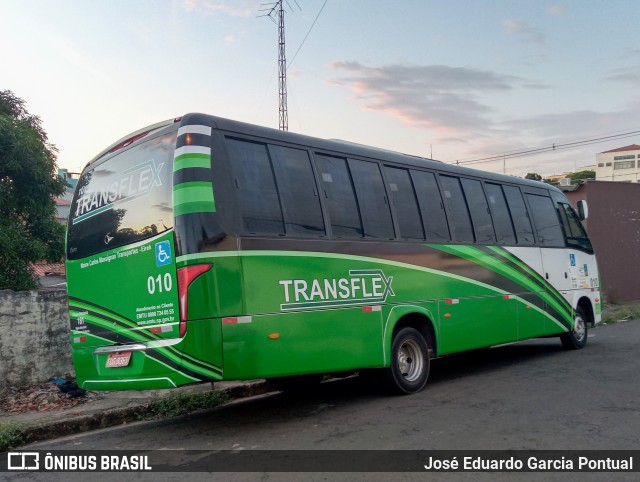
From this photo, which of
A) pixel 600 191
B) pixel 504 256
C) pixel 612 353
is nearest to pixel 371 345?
pixel 504 256

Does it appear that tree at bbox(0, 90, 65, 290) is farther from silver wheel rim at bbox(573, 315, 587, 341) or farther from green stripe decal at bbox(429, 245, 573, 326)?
silver wheel rim at bbox(573, 315, 587, 341)

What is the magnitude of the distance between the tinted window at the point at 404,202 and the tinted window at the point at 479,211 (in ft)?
4.88

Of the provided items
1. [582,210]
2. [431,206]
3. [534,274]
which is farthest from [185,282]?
[582,210]

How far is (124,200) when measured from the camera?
6.71 metres

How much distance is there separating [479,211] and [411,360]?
2.97 metres

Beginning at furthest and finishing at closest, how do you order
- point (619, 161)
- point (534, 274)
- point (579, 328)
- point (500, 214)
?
1. point (619, 161)
2. point (579, 328)
3. point (534, 274)
4. point (500, 214)

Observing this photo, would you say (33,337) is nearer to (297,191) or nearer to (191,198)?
(191,198)

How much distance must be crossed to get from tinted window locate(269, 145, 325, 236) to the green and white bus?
0.02 m

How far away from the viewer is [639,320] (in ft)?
56.5

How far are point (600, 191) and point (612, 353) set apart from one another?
12.6 meters

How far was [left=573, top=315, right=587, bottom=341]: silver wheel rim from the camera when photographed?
12.2 m

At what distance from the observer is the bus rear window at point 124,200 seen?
6301mm

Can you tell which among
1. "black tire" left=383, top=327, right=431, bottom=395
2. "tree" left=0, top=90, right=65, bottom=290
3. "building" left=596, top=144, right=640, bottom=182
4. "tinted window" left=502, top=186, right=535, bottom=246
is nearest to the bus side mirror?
"tinted window" left=502, top=186, right=535, bottom=246
